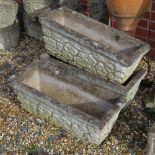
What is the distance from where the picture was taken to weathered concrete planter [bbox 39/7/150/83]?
3340mm

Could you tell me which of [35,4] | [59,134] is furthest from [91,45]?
[35,4]

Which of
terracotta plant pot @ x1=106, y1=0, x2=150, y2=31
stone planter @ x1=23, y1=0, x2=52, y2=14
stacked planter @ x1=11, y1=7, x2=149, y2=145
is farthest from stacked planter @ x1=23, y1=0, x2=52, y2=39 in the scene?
terracotta plant pot @ x1=106, y1=0, x2=150, y2=31

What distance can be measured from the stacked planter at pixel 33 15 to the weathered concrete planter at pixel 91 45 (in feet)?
2.56

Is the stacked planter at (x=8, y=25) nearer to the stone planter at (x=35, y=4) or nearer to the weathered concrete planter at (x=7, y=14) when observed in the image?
the weathered concrete planter at (x=7, y=14)

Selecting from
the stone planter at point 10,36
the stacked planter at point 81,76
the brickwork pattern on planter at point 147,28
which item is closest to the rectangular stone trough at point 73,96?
the stacked planter at point 81,76

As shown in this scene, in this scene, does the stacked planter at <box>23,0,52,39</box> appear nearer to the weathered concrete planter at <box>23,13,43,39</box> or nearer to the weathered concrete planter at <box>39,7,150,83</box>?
the weathered concrete planter at <box>23,13,43,39</box>

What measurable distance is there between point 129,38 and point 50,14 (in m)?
0.77

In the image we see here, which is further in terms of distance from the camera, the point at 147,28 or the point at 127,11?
the point at 147,28

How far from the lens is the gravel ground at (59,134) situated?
3.32 metres

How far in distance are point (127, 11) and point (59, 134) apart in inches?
47.7

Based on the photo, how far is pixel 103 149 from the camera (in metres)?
3.32

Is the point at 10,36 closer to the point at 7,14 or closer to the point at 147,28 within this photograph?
the point at 7,14

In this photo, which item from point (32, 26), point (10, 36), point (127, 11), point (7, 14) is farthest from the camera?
point (32, 26)

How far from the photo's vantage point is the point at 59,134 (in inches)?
137
